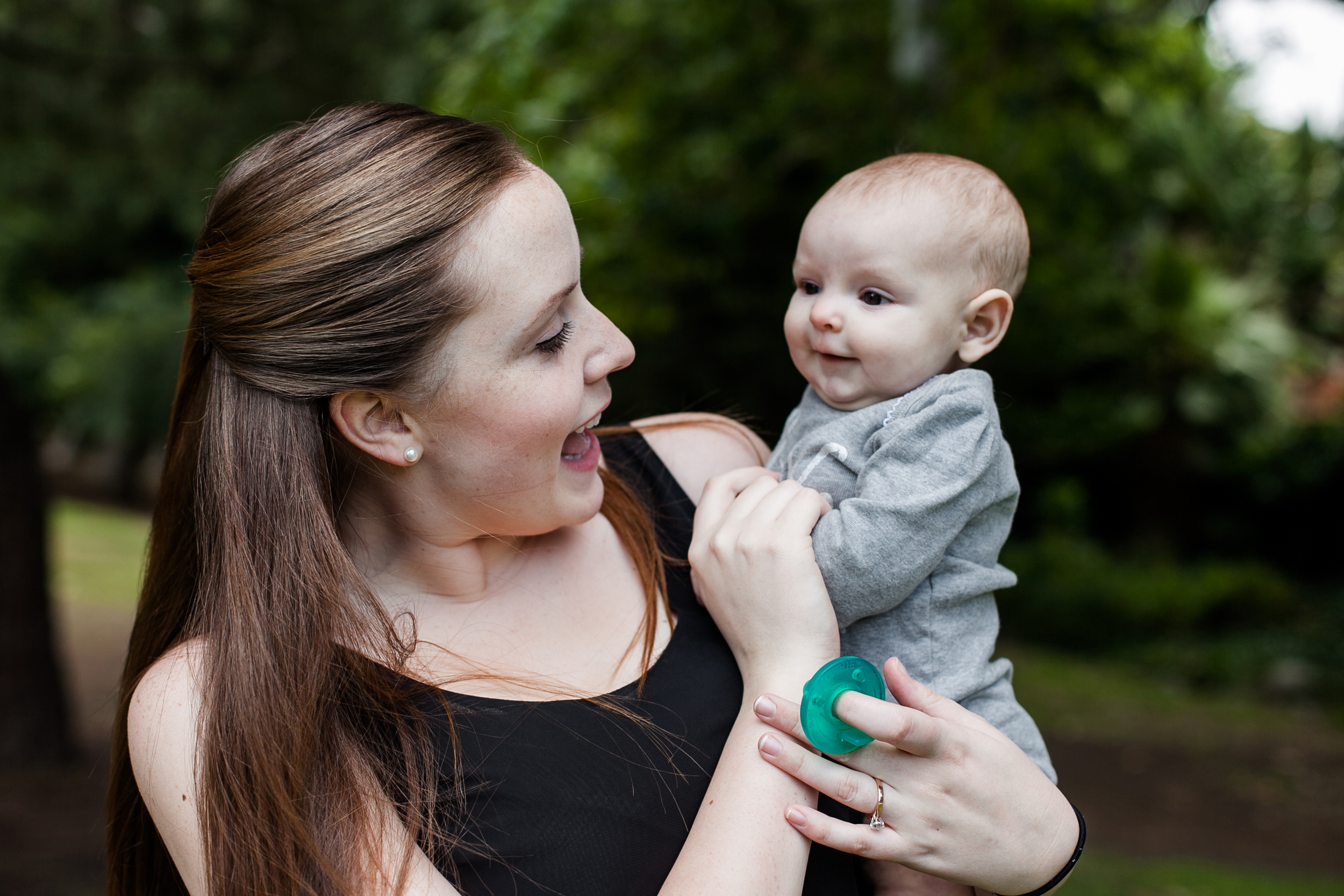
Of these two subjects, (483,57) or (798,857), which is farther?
(483,57)

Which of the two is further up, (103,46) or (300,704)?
(103,46)

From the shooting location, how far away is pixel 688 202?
5660mm

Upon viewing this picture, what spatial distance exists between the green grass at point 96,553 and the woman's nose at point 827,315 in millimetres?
10860

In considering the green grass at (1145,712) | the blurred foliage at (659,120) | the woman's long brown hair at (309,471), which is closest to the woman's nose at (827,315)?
the woman's long brown hair at (309,471)

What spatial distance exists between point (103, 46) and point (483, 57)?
6.50 feet

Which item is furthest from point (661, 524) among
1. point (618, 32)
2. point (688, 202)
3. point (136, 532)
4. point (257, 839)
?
point (136, 532)

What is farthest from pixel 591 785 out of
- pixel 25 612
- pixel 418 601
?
pixel 25 612

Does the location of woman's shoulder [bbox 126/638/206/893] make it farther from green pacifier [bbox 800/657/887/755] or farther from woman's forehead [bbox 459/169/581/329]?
green pacifier [bbox 800/657/887/755]

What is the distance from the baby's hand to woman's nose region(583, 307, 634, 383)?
2.75 ft

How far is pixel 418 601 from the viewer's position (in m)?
1.62

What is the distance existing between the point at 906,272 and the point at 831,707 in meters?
0.67

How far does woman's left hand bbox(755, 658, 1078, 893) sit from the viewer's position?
1.38m

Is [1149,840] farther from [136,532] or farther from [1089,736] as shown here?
[136,532]

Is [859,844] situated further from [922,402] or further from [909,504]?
[922,402]
